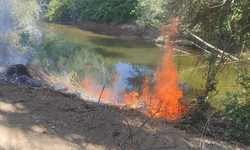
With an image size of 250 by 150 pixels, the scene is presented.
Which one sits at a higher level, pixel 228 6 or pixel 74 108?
pixel 228 6

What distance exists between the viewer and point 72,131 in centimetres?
379

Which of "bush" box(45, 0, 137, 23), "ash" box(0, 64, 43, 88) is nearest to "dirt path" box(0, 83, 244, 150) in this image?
"ash" box(0, 64, 43, 88)

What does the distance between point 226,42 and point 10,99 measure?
5713 mm

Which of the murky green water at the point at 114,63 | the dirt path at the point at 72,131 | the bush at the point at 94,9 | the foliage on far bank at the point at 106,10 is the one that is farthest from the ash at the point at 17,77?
the bush at the point at 94,9

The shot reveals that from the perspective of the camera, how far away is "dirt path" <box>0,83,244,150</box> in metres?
3.26

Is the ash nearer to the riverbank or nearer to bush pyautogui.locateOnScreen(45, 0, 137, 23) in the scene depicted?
the riverbank

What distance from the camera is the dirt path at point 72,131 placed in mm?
3256

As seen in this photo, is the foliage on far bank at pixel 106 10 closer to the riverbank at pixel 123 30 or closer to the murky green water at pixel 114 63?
the riverbank at pixel 123 30

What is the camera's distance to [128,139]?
145 inches

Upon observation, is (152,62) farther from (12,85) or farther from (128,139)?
(128,139)

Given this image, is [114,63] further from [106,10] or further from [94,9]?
[94,9]

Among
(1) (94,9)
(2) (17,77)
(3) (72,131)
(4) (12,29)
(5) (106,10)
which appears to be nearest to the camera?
(3) (72,131)

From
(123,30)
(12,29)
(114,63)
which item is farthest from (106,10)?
(12,29)

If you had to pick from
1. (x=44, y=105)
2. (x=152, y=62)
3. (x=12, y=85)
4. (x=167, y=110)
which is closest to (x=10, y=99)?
(x=44, y=105)
